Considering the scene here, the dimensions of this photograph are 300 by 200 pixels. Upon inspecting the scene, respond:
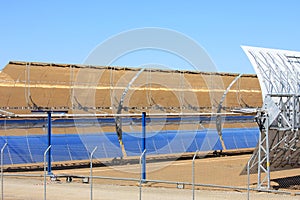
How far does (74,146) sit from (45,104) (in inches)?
242

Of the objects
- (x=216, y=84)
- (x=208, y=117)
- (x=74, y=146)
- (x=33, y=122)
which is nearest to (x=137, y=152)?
(x=74, y=146)

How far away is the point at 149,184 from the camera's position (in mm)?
23469

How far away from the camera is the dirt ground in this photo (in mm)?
19688

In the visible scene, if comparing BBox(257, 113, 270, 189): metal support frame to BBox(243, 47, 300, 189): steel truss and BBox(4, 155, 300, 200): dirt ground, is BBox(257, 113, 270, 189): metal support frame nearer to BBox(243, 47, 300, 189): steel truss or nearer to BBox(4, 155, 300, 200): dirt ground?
BBox(243, 47, 300, 189): steel truss

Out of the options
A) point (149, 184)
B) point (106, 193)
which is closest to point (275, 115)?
point (149, 184)

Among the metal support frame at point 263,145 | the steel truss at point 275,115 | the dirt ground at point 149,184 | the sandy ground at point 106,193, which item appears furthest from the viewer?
the steel truss at point 275,115

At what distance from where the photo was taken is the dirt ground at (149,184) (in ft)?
64.6

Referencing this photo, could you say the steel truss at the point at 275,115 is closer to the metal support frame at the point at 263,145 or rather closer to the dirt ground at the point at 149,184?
the metal support frame at the point at 263,145

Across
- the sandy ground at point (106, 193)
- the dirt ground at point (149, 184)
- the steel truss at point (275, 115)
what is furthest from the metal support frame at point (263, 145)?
the sandy ground at point (106, 193)

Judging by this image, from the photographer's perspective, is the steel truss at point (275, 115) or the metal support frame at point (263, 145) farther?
the steel truss at point (275, 115)

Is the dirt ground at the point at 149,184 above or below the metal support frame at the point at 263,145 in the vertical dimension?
below

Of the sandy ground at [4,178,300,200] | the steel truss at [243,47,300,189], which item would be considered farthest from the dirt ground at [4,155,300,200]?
the steel truss at [243,47,300,189]

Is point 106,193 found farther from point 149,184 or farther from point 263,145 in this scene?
point 263,145

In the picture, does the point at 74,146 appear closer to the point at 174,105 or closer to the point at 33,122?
the point at 33,122
